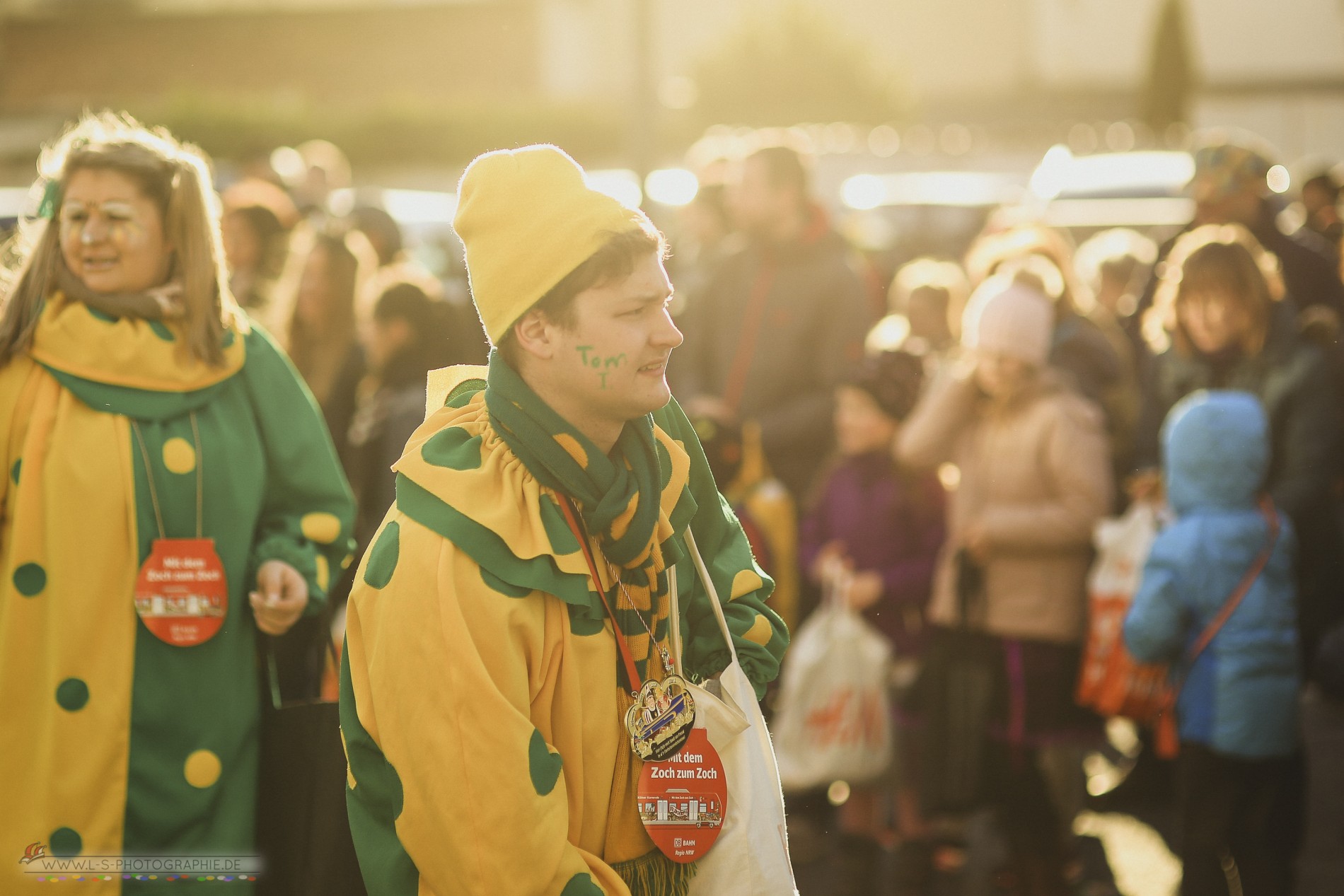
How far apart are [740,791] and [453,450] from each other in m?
0.67

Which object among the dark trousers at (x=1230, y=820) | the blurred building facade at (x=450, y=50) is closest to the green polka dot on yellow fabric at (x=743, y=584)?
the dark trousers at (x=1230, y=820)

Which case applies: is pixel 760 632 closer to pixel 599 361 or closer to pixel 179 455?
pixel 599 361

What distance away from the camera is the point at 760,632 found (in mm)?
2385

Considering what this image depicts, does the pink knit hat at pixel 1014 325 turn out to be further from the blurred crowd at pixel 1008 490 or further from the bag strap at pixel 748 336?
the bag strap at pixel 748 336

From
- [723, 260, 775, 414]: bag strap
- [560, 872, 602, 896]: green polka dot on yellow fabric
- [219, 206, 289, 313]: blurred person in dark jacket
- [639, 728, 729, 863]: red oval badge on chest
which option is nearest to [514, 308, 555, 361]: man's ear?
[639, 728, 729, 863]: red oval badge on chest

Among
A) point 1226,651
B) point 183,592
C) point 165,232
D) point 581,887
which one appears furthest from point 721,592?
point 1226,651

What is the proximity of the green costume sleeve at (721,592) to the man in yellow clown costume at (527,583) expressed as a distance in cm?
10

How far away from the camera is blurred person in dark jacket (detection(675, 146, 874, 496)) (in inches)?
221

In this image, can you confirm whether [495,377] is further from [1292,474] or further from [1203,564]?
[1292,474]

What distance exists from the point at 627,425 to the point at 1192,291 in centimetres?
305

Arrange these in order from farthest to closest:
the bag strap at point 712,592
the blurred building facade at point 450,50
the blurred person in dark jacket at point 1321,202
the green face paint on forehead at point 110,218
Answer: the blurred building facade at point 450,50 → the blurred person in dark jacket at point 1321,202 → the green face paint on forehead at point 110,218 → the bag strap at point 712,592

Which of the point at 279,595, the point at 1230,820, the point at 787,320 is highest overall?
the point at 787,320

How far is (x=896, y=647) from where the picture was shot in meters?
5.12

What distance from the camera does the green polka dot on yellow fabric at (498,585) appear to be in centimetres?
201
